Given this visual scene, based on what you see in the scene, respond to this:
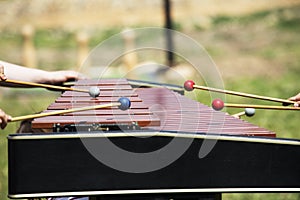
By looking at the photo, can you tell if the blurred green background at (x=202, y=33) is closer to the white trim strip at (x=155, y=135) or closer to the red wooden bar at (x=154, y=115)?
the red wooden bar at (x=154, y=115)

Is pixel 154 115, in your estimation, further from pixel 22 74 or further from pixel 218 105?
pixel 22 74

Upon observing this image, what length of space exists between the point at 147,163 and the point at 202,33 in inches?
524

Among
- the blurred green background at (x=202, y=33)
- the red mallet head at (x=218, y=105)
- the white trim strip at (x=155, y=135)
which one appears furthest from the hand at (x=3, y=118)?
the blurred green background at (x=202, y=33)

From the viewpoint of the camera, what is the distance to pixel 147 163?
10.7 feet

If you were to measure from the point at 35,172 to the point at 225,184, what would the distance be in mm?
764

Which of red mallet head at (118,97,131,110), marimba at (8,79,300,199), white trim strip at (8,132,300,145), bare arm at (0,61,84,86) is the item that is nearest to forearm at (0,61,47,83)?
bare arm at (0,61,84,86)

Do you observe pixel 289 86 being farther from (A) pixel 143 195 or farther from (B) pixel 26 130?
(A) pixel 143 195

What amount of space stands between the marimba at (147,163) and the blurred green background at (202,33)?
21.6 ft

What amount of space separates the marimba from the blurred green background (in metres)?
6.58

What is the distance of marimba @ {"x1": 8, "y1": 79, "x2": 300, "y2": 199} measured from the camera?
3219 mm

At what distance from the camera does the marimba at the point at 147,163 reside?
3.22 metres

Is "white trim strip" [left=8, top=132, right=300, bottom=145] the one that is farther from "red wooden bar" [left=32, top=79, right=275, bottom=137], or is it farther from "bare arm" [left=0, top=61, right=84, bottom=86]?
"bare arm" [left=0, top=61, right=84, bottom=86]

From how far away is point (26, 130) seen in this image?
5020mm

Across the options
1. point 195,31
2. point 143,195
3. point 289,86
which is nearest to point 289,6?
point 195,31
